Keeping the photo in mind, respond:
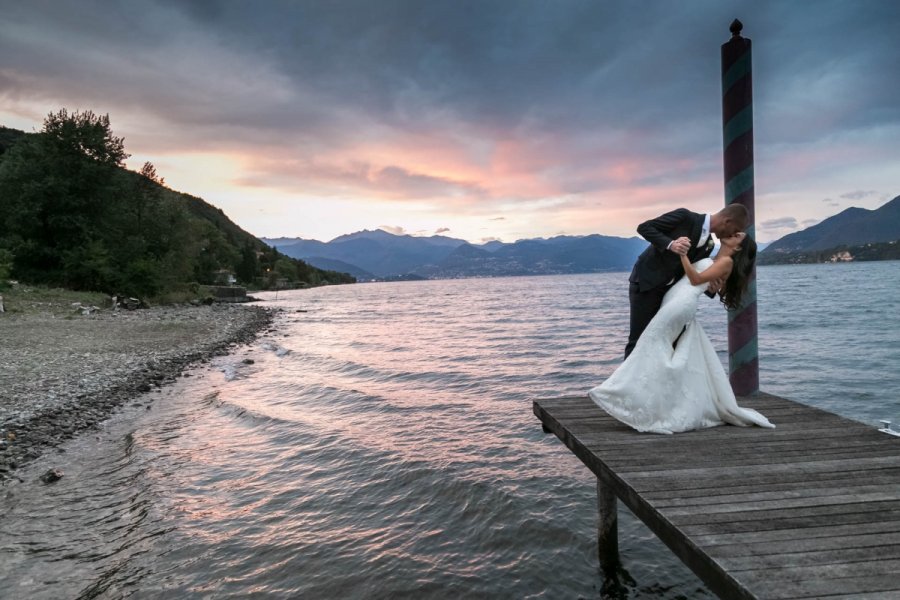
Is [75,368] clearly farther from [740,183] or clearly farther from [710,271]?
[740,183]

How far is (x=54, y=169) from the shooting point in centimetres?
4347

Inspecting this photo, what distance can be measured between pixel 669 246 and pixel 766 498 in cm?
268


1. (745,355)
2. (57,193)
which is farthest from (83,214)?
(745,355)

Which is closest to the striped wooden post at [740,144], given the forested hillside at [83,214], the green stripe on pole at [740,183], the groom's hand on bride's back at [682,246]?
the green stripe on pole at [740,183]

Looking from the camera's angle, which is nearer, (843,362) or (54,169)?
(843,362)

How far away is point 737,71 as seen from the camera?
22.2 feet

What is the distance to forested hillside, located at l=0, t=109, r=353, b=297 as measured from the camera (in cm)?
4200

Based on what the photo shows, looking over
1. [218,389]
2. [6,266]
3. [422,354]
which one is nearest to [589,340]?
[422,354]

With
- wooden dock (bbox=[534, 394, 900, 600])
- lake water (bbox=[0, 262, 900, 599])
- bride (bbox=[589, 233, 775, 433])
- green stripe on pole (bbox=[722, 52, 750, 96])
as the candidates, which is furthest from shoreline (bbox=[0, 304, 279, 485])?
green stripe on pole (bbox=[722, 52, 750, 96])

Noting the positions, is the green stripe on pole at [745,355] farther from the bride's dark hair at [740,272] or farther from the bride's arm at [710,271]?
the bride's arm at [710,271]

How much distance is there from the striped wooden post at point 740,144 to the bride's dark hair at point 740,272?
973mm

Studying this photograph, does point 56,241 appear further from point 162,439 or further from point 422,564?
point 422,564

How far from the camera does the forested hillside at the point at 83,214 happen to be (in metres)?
42.0

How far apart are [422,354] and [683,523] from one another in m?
21.5
